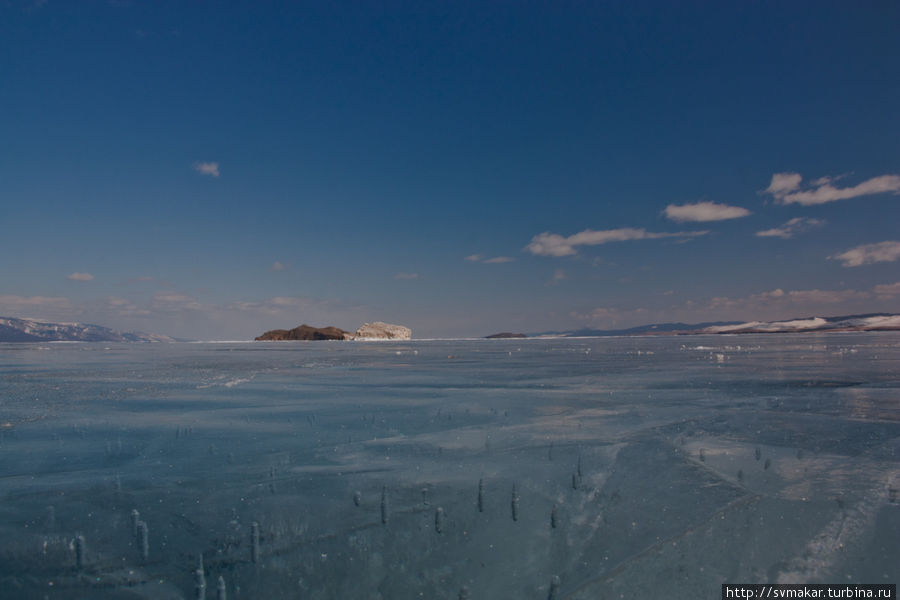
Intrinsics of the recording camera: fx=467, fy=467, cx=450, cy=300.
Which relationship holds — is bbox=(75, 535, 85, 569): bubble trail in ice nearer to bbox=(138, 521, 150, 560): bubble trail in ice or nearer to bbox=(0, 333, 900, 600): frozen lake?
bbox=(0, 333, 900, 600): frozen lake

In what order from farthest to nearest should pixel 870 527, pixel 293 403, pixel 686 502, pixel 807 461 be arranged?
pixel 293 403 < pixel 807 461 < pixel 686 502 < pixel 870 527

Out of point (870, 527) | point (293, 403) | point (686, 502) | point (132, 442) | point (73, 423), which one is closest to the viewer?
point (870, 527)

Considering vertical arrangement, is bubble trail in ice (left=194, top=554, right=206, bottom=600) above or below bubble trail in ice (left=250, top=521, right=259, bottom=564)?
below

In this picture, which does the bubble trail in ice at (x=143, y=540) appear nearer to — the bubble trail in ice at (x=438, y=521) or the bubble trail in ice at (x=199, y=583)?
the bubble trail in ice at (x=199, y=583)

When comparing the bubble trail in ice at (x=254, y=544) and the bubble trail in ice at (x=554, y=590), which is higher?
the bubble trail in ice at (x=254, y=544)

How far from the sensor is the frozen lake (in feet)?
25.1

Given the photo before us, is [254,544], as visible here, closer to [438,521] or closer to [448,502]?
[438,521]

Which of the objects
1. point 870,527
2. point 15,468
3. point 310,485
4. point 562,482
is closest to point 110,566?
point 310,485

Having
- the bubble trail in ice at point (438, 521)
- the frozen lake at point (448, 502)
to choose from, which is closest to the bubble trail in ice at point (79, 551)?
the frozen lake at point (448, 502)

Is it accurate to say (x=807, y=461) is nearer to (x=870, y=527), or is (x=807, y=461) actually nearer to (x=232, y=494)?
(x=870, y=527)

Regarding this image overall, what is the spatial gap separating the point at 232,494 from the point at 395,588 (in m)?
5.66

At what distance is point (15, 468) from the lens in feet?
43.2

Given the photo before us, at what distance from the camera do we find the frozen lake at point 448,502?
7.64 meters

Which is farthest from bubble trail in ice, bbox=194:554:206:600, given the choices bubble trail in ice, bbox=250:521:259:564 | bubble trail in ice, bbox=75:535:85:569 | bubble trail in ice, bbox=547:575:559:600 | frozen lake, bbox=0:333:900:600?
bubble trail in ice, bbox=547:575:559:600
